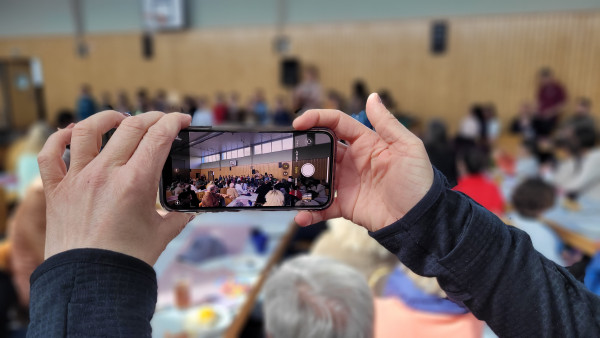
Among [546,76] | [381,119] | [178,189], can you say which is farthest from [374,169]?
[546,76]

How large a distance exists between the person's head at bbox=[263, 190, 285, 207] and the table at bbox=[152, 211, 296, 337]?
2.83 feet

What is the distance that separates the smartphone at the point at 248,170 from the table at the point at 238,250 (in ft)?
2.86

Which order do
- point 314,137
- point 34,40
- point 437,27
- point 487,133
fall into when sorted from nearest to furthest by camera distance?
1. point 314,137
2. point 487,133
3. point 437,27
4. point 34,40

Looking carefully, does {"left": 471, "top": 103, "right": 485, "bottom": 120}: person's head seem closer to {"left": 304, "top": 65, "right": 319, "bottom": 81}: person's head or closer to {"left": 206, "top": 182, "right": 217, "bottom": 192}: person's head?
{"left": 304, "top": 65, "right": 319, "bottom": 81}: person's head

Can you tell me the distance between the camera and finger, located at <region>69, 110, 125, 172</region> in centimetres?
53

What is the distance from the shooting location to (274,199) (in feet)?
2.19

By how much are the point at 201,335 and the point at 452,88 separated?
26.7 feet

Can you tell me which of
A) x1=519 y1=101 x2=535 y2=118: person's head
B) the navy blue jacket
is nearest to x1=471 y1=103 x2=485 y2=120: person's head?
x1=519 y1=101 x2=535 y2=118: person's head

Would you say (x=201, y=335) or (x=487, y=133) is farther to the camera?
(x=487, y=133)

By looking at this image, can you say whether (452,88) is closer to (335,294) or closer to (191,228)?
(191,228)

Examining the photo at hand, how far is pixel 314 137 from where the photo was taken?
65 cm

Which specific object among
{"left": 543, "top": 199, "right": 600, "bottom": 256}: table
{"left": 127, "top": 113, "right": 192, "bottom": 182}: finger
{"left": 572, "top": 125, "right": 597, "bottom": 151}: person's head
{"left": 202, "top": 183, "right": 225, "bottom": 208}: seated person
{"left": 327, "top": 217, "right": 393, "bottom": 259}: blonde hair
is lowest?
{"left": 543, "top": 199, "right": 600, "bottom": 256}: table

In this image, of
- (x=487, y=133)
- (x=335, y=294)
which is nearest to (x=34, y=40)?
(x=487, y=133)

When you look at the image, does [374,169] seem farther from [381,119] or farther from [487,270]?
[487,270]
